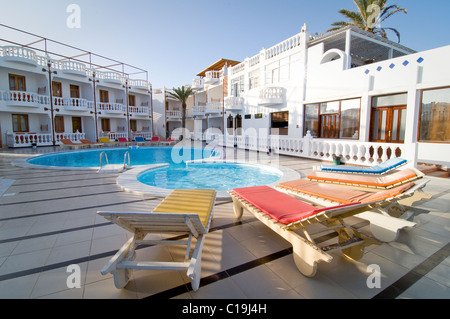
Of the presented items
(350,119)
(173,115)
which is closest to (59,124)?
(173,115)

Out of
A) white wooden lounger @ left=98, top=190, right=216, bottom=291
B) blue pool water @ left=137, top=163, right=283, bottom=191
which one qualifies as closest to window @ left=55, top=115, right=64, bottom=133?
blue pool water @ left=137, top=163, right=283, bottom=191

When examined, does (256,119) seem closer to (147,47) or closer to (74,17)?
Answer: (147,47)

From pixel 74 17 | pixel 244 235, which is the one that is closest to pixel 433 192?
pixel 244 235

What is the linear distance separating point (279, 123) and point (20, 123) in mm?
21307

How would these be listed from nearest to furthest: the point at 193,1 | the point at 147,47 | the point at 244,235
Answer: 1. the point at 244,235
2. the point at 147,47
3. the point at 193,1

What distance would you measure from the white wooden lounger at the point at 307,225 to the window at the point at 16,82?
2362 cm

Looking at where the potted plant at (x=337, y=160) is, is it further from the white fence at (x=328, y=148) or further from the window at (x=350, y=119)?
the window at (x=350, y=119)

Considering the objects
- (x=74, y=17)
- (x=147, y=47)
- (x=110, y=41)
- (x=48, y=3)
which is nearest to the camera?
(x=74, y=17)

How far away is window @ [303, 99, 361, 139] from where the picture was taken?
449 inches

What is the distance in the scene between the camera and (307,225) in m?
2.56

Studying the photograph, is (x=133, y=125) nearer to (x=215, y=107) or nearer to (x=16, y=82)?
(x=16, y=82)

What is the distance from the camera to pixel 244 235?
3.43m

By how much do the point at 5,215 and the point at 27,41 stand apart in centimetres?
2068

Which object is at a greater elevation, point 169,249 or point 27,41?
point 27,41
